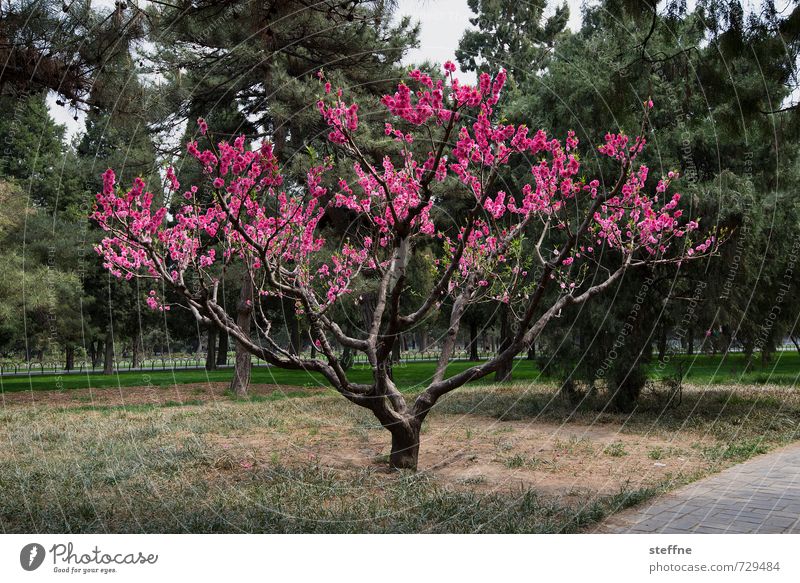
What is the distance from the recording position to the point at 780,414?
11.9 metres

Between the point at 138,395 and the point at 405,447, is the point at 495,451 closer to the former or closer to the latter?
the point at 405,447

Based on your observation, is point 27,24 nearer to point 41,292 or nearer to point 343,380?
point 343,380

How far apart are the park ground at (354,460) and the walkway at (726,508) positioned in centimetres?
23

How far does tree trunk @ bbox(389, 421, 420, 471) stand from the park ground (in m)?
0.20

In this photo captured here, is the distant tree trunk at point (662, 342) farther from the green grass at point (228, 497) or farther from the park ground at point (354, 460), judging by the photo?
the green grass at point (228, 497)

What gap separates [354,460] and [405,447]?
0.97 metres

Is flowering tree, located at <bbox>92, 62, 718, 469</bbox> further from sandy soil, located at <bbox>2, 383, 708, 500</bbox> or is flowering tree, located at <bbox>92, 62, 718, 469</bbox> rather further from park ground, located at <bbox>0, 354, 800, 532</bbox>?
park ground, located at <bbox>0, 354, 800, 532</bbox>

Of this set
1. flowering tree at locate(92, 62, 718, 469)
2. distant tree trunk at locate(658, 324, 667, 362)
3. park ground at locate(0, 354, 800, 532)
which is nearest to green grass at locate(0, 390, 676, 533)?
park ground at locate(0, 354, 800, 532)

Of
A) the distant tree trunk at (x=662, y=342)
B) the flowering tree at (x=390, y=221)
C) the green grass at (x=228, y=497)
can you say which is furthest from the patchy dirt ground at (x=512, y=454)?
the distant tree trunk at (x=662, y=342)

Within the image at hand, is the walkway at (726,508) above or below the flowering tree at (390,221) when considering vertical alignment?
below

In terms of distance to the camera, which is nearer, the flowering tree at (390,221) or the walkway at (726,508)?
A: the walkway at (726,508)

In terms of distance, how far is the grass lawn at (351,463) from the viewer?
17.4 ft

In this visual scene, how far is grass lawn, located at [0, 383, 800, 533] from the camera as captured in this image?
17.4 ft
